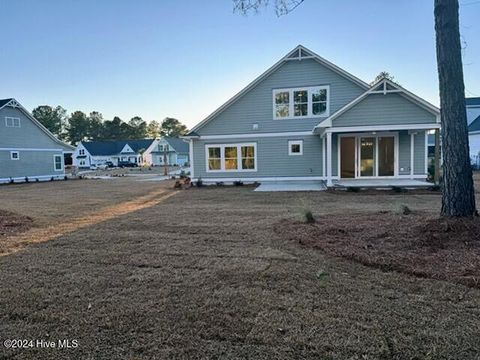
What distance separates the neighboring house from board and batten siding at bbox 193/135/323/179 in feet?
172

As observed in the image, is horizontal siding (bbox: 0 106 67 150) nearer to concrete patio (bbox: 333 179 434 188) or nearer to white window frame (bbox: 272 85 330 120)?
white window frame (bbox: 272 85 330 120)

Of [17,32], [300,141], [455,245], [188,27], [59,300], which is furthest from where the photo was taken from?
[300,141]

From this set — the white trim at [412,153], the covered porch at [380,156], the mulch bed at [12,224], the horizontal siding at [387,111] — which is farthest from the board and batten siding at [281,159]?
the mulch bed at [12,224]

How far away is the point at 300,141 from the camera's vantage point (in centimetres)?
1842

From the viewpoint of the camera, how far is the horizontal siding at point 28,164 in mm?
26203

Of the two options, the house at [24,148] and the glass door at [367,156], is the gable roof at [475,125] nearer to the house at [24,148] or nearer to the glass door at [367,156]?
the glass door at [367,156]

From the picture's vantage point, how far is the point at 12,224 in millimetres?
8133

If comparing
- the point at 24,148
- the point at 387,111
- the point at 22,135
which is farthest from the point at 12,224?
the point at 22,135

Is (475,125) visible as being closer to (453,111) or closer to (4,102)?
(453,111)

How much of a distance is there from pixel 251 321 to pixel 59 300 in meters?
2.15

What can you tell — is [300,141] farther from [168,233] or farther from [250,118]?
[168,233]

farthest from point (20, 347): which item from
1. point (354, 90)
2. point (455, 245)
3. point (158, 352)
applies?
point (354, 90)

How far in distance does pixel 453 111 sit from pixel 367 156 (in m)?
11.8

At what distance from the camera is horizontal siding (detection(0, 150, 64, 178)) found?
26.2 meters
